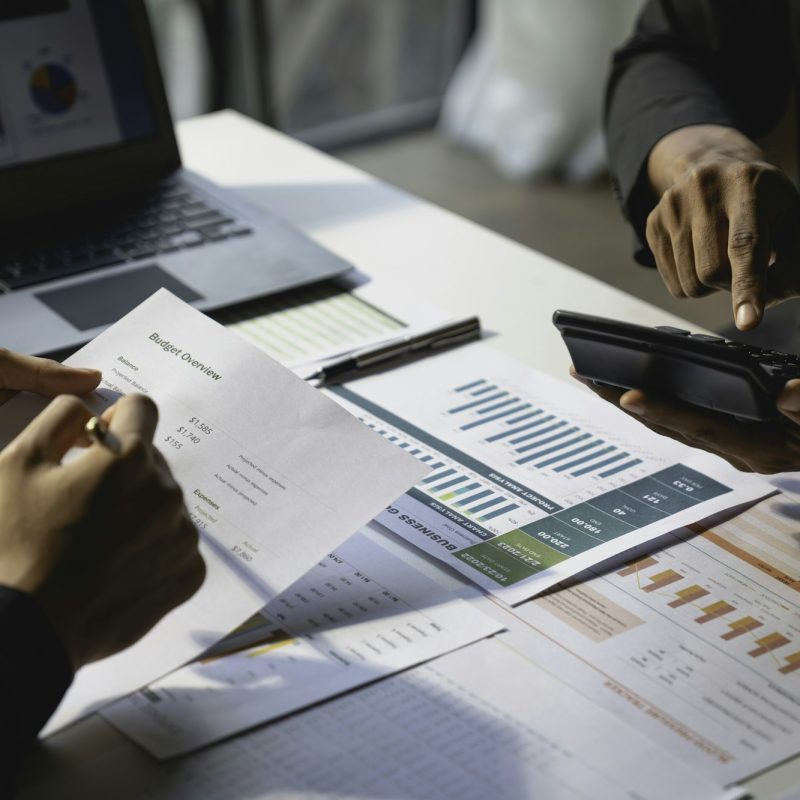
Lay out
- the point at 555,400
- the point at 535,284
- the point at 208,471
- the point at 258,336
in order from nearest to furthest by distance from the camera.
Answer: the point at 208,471 < the point at 555,400 < the point at 258,336 < the point at 535,284

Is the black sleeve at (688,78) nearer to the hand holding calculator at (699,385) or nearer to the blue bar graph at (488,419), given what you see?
the blue bar graph at (488,419)

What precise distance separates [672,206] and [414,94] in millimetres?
2628

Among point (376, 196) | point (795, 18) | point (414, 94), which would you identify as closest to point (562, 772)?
point (376, 196)

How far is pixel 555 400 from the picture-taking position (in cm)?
96

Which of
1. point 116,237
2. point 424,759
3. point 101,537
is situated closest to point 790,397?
point 424,759

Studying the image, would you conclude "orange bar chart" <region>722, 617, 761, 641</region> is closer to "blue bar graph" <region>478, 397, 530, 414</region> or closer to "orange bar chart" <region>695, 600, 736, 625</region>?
"orange bar chart" <region>695, 600, 736, 625</region>

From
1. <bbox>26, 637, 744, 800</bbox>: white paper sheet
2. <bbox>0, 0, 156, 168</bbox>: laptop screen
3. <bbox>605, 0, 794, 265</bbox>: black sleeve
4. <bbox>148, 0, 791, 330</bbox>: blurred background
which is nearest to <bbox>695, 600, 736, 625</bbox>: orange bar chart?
<bbox>26, 637, 744, 800</bbox>: white paper sheet

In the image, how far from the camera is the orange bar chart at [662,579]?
0.73 m

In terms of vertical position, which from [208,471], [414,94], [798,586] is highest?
[208,471]

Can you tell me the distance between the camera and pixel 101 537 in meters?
0.60

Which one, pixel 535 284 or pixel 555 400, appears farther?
pixel 535 284

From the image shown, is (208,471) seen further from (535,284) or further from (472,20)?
(472,20)

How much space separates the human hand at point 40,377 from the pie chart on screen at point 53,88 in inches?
21.4

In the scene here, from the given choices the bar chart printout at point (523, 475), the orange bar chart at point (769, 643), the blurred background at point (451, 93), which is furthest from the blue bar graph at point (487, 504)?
the blurred background at point (451, 93)
